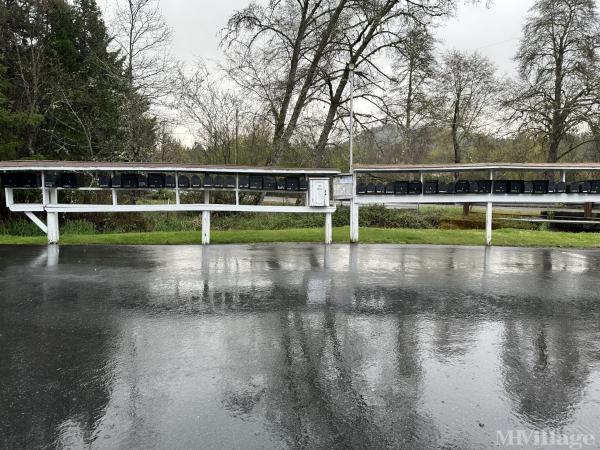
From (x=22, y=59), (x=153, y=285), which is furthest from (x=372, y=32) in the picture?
→ (x=153, y=285)

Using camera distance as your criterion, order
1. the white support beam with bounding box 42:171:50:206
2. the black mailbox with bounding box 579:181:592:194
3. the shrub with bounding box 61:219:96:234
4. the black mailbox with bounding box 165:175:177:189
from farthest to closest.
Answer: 1. the shrub with bounding box 61:219:96:234
2. the black mailbox with bounding box 579:181:592:194
3. the black mailbox with bounding box 165:175:177:189
4. the white support beam with bounding box 42:171:50:206

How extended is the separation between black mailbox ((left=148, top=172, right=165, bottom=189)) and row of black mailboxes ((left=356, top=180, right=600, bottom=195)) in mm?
6472

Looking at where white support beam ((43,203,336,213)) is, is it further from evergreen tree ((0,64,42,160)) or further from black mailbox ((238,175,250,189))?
evergreen tree ((0,64,42,160))

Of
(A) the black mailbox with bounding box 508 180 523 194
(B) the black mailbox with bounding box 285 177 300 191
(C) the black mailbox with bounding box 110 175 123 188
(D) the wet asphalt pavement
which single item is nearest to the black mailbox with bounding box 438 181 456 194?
(A) the black mailbox with bounding box 508 180 523 194

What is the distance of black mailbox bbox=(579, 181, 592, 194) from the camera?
543 inches

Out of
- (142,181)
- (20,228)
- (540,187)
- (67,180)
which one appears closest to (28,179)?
(67,180)

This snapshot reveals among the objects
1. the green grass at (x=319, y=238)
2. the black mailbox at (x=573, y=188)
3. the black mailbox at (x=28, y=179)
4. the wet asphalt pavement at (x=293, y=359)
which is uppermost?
the black mailbox at (x=28, y=179)

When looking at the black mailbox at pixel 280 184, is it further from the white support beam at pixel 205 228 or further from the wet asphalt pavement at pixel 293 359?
the wet asphalt pavement at pixel 293 359

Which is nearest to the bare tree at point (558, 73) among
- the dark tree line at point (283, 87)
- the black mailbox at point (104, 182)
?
the dark tree line at point (283, 87)

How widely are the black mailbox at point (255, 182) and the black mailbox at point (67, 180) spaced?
18.2 feet

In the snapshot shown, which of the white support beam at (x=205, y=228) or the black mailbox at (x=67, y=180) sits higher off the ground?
the black mailbox at (x=67, y=180)

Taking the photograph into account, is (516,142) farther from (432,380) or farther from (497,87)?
(432,380)

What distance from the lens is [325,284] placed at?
7957 mm

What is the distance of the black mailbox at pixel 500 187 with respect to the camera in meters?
13.9
